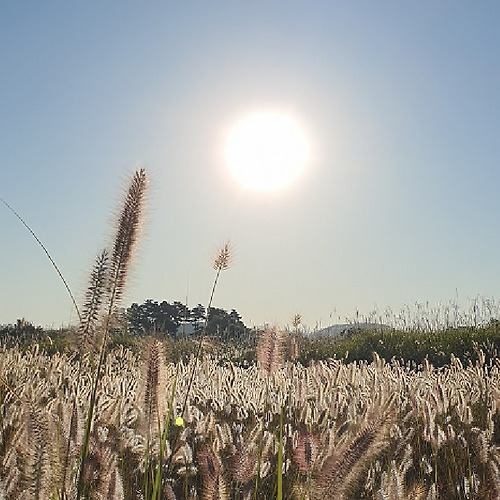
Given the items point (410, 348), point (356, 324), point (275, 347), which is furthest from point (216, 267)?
point (356, 324)

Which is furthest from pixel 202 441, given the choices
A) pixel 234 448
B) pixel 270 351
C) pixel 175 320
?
pixel 175 320

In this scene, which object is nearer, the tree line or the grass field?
the grass field

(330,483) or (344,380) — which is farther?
(344,380)

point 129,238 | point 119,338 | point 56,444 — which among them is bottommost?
point 56,444

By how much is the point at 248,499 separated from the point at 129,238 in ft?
2.58

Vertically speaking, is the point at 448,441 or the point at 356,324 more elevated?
the point at 356,324

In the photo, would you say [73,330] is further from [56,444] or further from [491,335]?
[491,335]

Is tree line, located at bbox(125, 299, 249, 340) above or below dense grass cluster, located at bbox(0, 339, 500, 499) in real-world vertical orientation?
above

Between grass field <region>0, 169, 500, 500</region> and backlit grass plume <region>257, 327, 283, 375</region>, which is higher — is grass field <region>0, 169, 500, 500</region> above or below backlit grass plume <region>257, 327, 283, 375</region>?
below

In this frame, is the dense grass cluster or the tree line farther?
the tree line

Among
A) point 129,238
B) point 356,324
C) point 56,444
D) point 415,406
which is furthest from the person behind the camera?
point 356,324

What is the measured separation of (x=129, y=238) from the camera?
5.76ft

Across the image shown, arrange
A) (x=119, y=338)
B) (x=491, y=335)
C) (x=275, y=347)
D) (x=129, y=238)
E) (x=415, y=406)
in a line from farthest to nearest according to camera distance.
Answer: (x=119, y=338)
(x=491, y=335)
(x=415, y=406)
(x=275, y=347)
(x=129, y=238)

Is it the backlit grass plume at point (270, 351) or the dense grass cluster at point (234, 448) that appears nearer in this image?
the dense grass cluster at point (234, 448)
